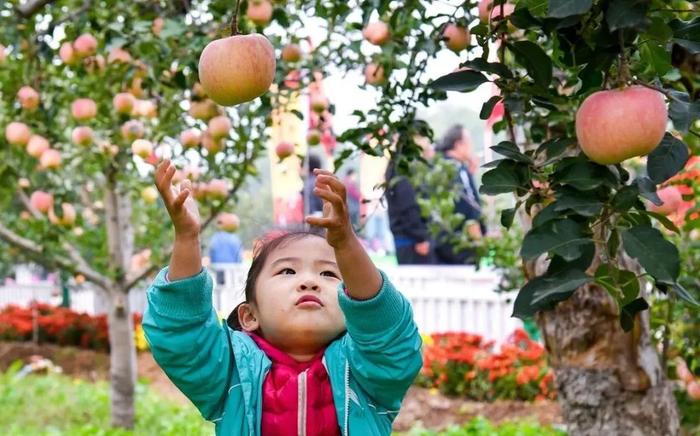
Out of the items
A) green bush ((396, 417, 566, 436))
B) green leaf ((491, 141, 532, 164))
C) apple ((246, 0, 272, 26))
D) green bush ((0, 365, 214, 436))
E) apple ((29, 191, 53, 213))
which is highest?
apple ((246, 0, 272, 26))

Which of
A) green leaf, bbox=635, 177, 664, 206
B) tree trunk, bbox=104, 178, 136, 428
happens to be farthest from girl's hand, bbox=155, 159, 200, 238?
tree trunk, bbox=104, 178, 136, 428

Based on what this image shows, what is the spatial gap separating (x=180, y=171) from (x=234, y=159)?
42cm

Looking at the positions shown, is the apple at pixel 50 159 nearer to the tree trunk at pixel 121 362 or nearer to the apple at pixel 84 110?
the apple at pixel 84 110

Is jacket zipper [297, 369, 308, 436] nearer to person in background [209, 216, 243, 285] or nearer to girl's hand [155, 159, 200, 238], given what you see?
girl's hand [155, 159, 200, 238]

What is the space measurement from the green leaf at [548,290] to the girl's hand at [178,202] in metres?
0.49

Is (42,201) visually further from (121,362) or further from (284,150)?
(284,150)

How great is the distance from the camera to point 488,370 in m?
5.82

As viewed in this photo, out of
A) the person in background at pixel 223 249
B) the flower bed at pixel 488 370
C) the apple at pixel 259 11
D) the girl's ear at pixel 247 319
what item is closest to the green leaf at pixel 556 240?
the girl's ear at pixel 247 319

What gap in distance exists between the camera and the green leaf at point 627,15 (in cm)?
94

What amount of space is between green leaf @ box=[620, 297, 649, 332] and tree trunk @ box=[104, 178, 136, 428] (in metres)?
4.05

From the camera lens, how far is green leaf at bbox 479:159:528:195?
1186 millimetres

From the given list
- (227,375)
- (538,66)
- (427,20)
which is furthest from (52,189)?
(538,66)

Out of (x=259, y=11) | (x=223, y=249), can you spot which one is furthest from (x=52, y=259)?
(x=223, y=249)

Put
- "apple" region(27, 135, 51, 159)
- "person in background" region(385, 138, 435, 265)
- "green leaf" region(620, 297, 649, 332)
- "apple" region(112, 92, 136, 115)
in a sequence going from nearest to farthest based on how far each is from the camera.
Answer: "green leaf" region(620, 297, 649, 332) < "apple" region(112, 92, 136, 115) < "apple" region(27, 135, 51, 159) < "person in background" region(385, 138, 435, 265)
